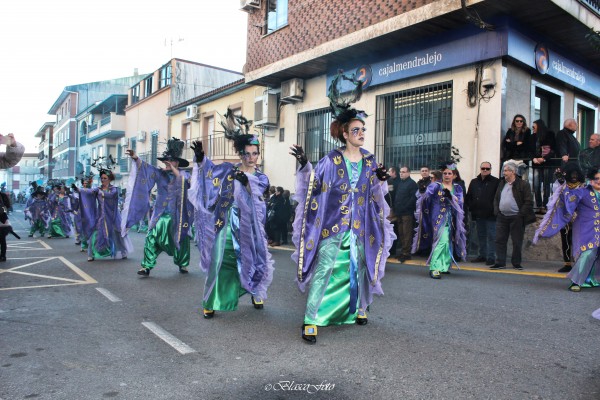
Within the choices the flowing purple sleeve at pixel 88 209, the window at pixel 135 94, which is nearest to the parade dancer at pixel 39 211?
the flowing purple sleeve at pixel 88 209

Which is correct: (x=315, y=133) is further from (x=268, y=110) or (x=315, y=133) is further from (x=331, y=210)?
(x=331, y=210)

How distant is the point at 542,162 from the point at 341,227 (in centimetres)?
693

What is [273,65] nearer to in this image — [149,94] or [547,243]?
[547,243]

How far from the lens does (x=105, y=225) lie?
10.5m

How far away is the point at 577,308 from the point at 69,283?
6727mm

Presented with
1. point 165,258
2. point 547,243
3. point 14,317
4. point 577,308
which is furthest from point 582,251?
point 165,258

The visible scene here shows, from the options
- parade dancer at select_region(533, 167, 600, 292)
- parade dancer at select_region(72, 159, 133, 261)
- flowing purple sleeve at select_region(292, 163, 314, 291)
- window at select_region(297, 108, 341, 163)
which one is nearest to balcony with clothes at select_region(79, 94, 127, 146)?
window at select_region(297, 108, 341, 163)

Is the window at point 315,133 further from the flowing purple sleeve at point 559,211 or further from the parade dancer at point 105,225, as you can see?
the flowing purple sleeve at point 559,211

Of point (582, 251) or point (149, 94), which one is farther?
point (149, 94)

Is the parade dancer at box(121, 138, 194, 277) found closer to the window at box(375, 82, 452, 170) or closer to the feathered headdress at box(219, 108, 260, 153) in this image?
the feathered headdress at box(219, 108, 260, 153)

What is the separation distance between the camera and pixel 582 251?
22.0 ft

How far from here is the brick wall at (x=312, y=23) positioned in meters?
12.6

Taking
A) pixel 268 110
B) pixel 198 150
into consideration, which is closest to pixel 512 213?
pixel 198 150

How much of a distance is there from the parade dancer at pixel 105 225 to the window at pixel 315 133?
6997mm
